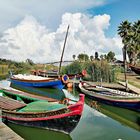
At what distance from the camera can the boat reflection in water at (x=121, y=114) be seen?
2392 cm

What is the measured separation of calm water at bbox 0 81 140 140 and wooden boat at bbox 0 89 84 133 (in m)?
0.54

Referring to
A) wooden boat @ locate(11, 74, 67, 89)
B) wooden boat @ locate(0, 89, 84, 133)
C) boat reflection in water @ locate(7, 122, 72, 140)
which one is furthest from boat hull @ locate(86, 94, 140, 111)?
wooden boat @ locate(11, 74, 67, 89)

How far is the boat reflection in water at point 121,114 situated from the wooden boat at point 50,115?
21.3 ft

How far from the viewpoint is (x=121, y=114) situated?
27.3 m

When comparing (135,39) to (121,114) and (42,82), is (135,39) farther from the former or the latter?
(121,114)

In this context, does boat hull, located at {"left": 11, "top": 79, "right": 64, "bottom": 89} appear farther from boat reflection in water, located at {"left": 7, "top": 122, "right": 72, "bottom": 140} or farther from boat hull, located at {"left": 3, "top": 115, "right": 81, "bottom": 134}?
boat hull, located at {"left": 3, "top": 115, "right": 81, "bottom": 134}

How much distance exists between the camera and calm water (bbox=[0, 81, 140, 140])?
19312mm

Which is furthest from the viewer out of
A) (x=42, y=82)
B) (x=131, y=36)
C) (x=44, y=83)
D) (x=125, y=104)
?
(x=131, y=36)

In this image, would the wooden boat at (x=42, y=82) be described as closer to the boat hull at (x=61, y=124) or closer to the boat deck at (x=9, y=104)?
the boat deck at (x=9, y=104)

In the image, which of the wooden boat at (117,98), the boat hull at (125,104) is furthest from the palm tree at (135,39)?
the boat hull at (125,104)

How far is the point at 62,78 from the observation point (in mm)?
45625

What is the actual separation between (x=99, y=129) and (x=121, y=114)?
722 centimetres

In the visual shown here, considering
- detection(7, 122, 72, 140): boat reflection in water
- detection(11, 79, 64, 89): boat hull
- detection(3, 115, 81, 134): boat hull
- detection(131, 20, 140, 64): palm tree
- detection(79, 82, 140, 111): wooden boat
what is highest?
detection(131, 20, 140, 64): palm tree

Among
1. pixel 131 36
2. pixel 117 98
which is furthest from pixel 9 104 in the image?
pixel 131 36
